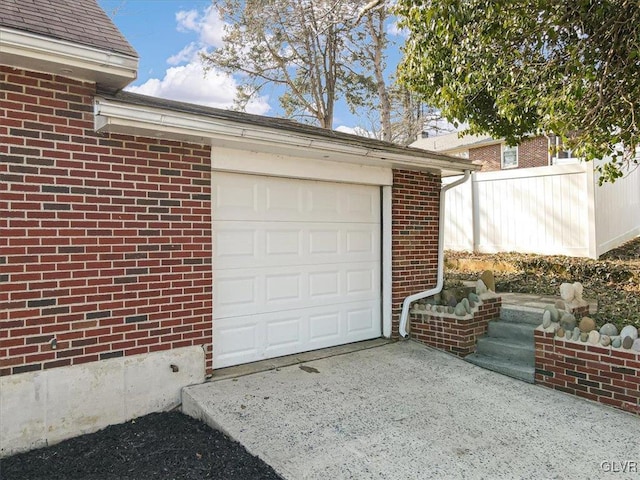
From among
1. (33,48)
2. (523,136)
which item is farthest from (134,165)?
(523,136)

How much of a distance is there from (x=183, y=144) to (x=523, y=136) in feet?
17.5

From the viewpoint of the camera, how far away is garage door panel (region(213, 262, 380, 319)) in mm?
4812

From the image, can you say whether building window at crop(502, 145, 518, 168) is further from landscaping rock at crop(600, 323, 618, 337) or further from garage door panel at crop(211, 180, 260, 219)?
garage door panel at crop(211, 180, 260, 219)

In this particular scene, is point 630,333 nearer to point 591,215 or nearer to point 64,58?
point 591,215

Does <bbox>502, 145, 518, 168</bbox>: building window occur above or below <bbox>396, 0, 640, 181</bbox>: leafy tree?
above

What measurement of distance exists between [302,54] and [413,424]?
14.0 metres

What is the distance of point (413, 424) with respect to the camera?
3.69m

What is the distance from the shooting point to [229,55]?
49.0ft

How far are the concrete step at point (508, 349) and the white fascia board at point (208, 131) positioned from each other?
8.43 ft

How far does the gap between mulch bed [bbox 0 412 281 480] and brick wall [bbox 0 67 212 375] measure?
2.16 ft

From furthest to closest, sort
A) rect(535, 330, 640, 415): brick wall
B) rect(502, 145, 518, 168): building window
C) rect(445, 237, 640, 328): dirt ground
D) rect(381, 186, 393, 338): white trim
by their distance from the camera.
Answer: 1. rect(502, 145, 518, 168): building window
2. rect(445, 237, 640, 328): dirt ground
3. rect(381, 186, 393, 338): white trim
4. rect(535, 330, 640, 415): brick wall

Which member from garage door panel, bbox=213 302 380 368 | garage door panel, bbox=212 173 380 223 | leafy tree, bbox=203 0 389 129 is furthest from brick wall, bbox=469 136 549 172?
garage door panel, bbox=213 302 380 368

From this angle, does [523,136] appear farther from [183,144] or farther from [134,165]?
[134,165]
